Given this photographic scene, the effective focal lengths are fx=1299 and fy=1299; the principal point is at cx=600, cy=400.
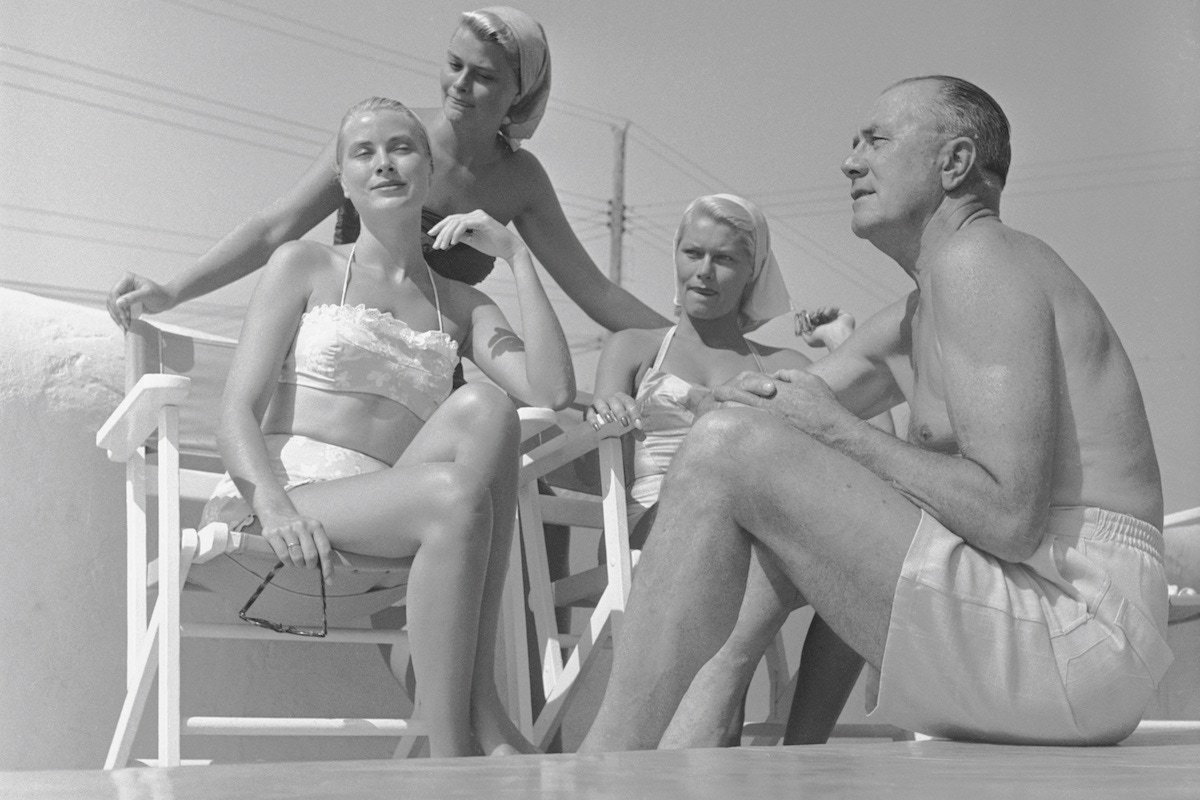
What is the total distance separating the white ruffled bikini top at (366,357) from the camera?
2.04 metres

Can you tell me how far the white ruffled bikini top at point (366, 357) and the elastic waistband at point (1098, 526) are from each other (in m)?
1.08

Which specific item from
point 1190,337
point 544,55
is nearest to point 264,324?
point 544,55

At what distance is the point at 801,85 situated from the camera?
457 cm

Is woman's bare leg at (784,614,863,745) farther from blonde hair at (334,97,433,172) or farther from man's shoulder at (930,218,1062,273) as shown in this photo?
blonde hair at (334,97,433,172)

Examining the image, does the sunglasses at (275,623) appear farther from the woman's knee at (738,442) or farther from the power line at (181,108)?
the power line at (181,108)

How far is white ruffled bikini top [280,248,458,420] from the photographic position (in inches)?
80.4

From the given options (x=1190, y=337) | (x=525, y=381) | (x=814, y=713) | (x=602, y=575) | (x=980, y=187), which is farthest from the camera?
(x=1190, y=337)

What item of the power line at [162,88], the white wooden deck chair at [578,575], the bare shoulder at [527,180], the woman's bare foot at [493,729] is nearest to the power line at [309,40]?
the power line at [162,88]

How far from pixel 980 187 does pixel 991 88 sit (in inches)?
119

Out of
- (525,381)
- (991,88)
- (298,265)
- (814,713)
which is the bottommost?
(814,713)

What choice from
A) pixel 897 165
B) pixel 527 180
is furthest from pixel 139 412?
pixel 897 165

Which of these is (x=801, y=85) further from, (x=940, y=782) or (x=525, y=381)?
(x=940, y=782)

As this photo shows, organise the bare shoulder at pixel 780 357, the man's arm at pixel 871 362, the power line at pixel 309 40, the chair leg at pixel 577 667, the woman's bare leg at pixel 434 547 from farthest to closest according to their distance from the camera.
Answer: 1. the power line at pixel 309 40
2. the bare shoulder at pixel 780 357
3. the chair leg at pixel 577 667
4. the man's arm at pixel 871 362
5. the woman's bare leg at pixel 434 547

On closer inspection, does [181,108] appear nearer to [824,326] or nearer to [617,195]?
[617,195]
